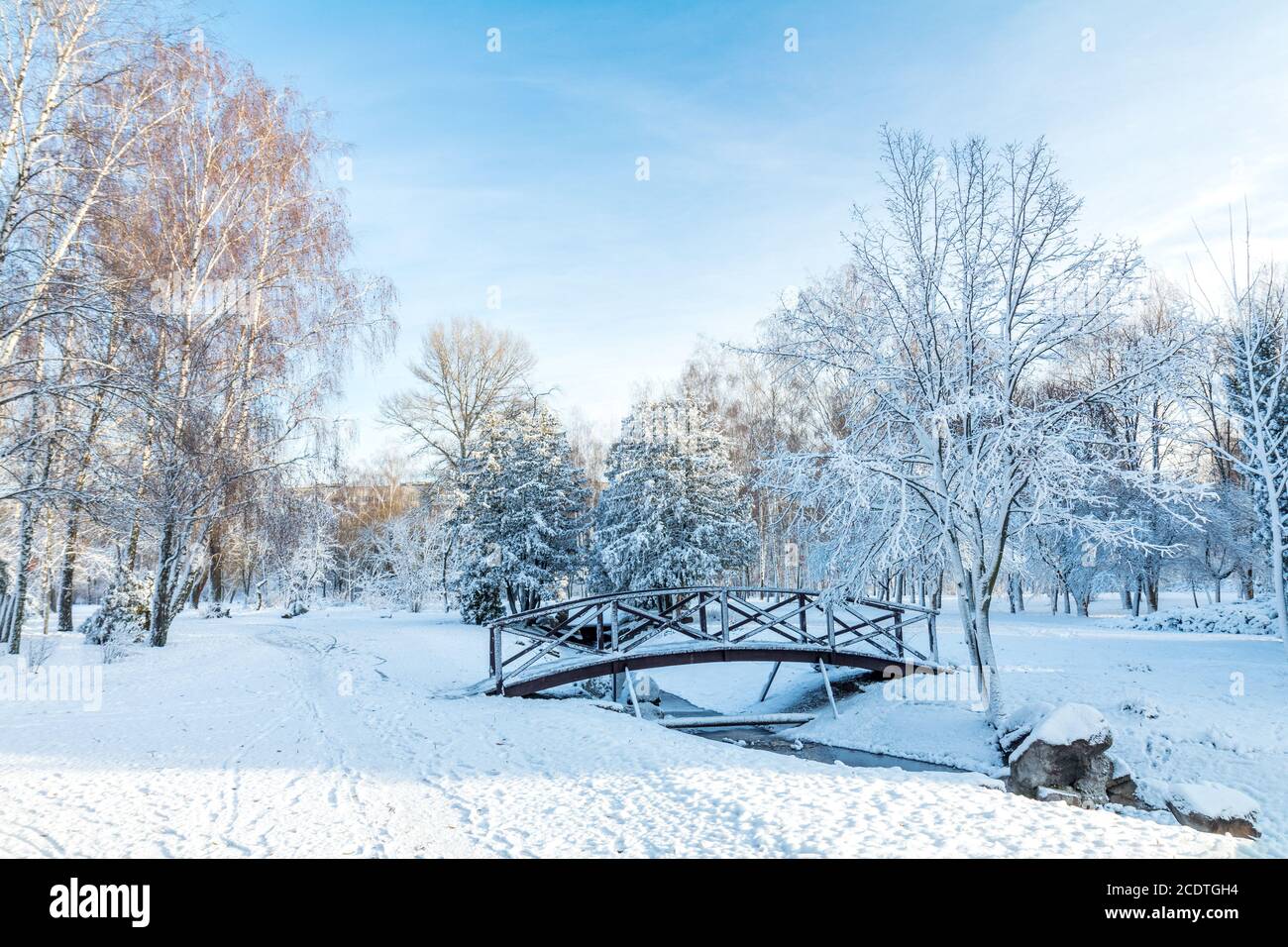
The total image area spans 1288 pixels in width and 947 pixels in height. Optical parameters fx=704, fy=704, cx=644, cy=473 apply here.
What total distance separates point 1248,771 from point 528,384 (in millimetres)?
25853

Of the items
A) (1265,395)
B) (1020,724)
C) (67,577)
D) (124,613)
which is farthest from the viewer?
(67,577)

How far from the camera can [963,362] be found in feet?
33.9

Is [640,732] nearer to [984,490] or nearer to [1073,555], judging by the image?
[984,490]

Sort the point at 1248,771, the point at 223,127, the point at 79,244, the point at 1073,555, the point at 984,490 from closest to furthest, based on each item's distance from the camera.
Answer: the point at 1248,771, the point at 79,244, the point at 984,490, the point at 223,127, the point at 1073,555

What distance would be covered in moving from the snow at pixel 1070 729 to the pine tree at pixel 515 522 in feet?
61.9

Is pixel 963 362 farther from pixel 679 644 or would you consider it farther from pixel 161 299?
pixel 161 299

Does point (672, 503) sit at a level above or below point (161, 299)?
below

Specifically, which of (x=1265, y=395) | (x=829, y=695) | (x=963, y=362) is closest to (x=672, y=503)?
(x=829, y=695)

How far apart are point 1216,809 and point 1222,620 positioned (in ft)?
48.7

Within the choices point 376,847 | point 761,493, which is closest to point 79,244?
point 376,847

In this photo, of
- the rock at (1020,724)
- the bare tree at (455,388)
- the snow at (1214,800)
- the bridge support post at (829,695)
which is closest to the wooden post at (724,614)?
the bridge support post at (829,695)

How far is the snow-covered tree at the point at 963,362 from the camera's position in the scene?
958 centimetres

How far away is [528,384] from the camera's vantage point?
98.6 ft

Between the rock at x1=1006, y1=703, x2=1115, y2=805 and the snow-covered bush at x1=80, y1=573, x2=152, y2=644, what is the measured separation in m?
16.5
